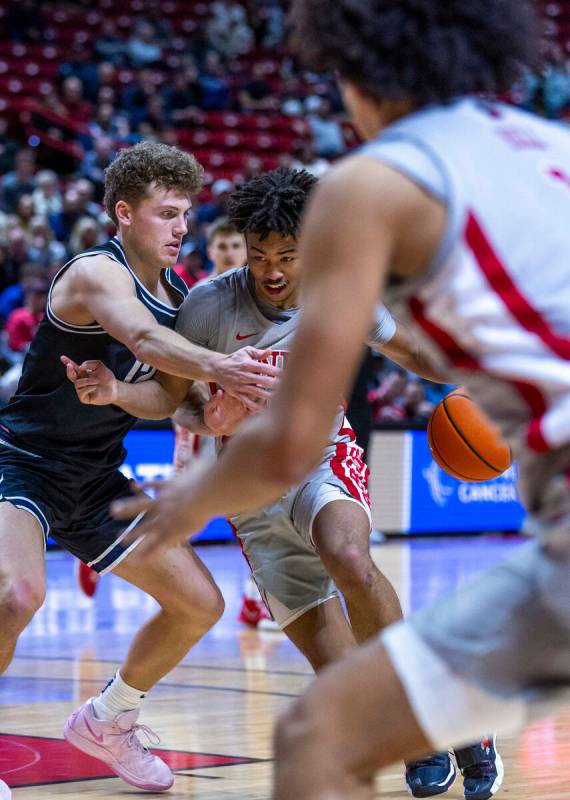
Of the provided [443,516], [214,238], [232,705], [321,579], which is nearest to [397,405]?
[443,516]

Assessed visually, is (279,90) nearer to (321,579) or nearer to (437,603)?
(321,579)

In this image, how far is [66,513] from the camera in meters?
4.04

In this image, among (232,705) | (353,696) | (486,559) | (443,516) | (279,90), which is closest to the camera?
(353,696)

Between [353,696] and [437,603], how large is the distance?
0.63ft

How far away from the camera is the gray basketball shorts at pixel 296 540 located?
3.94 metres

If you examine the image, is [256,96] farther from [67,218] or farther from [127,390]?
[127,390]

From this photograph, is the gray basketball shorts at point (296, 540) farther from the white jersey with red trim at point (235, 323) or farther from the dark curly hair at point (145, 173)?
the dark curly hair at point (145, 173)

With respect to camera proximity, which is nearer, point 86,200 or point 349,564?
point 349,564

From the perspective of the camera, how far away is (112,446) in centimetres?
418

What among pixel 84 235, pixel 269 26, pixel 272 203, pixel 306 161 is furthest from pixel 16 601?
pixel 269 26

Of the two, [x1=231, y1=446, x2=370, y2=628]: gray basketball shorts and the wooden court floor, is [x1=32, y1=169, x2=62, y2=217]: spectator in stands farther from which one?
[x1=231, y1=446, x2=370, y2=628]: gray basketball shorts

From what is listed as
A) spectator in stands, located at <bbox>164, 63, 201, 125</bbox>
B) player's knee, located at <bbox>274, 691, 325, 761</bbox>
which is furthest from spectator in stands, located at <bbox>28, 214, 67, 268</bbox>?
player's knee, located at <bbox>274, 691, 325, 761</bbox>

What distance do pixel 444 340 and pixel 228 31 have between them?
727 inches

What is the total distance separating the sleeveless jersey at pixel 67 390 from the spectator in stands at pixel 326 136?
44.2ft
